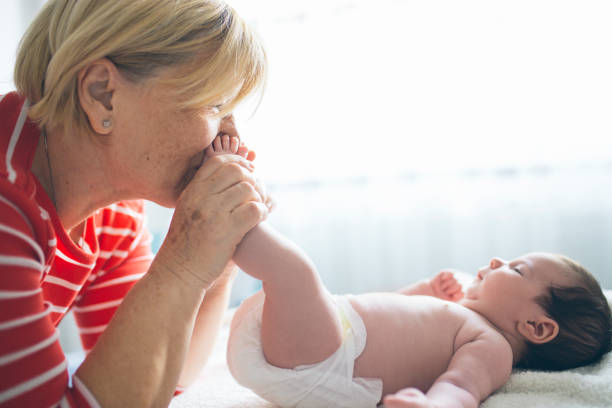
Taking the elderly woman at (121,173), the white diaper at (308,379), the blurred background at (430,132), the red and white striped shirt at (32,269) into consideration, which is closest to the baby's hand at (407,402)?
the white diaper at (308,379)

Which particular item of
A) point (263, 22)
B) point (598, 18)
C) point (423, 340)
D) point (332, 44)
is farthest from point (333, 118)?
point (423, 340)

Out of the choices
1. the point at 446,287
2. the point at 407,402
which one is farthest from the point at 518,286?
the point at 407,402

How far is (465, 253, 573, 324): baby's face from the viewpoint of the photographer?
109 centimetres

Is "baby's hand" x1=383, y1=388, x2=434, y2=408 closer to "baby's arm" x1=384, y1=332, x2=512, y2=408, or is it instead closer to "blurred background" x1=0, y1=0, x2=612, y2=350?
"baby's arm" x1=384, y1=332, x2=512, y2=408

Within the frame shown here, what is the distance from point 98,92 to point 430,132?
5.36ft

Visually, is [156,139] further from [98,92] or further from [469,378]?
[469,378]

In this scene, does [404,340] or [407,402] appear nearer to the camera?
[407,402]

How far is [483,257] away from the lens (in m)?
2.21

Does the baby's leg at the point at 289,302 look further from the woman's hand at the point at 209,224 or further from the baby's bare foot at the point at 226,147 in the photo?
the baby's bare foot at the point at 226,147

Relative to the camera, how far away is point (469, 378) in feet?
2.88

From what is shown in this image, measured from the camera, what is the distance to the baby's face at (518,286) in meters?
1.09

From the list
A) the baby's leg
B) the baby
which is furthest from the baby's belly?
the baby's leg

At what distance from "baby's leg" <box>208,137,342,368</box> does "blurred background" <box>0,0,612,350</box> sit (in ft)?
3.86

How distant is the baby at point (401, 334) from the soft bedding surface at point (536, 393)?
0.03 meters
